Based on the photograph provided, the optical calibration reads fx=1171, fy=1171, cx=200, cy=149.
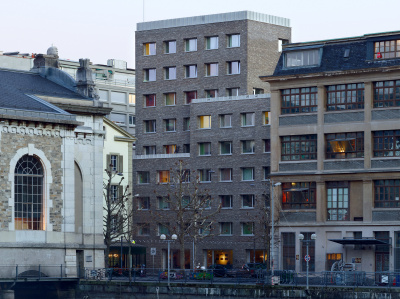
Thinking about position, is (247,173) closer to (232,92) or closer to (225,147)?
(225,147)

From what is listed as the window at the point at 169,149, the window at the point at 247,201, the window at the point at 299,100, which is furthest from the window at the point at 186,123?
the window at the point at 299,100

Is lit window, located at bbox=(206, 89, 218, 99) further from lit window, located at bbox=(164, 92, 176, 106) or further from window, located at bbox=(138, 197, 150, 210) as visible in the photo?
window, located at bbox=(138, 197, 150, 210)

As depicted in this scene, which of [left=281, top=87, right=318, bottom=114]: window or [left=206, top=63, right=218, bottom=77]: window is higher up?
[left=206, top=63, right=218, bottom=77]: window

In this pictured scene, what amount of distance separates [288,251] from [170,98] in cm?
3378

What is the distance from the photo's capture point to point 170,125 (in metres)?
129

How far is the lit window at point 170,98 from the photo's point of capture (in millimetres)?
128875

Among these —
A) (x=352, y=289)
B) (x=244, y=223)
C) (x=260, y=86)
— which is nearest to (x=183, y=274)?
(x=352, y=289)

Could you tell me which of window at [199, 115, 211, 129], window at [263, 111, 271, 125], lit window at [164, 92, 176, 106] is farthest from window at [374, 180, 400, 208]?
lit window at [164, 92, 176, 106]

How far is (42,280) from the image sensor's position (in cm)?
7925

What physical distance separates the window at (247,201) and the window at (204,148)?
6147mm

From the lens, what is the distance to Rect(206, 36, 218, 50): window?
12595 centimetres

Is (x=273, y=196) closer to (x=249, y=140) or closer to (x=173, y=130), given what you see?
(x=249, y=140)

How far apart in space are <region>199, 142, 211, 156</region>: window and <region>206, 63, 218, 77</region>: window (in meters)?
8.43

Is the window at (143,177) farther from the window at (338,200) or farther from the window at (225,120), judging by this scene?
the window at (338,200)
